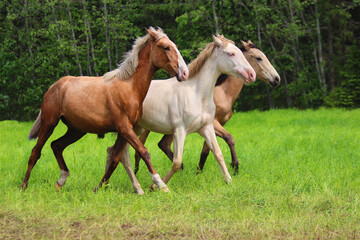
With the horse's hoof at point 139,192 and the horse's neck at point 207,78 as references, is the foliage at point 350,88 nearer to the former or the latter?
the horse's neck at point 207,78

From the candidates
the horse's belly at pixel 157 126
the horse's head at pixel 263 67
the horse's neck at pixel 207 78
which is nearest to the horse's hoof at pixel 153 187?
the horse's belly at pixel 157 126

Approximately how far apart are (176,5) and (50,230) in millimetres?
20917

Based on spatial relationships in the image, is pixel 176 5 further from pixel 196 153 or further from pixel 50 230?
pixel 50 230

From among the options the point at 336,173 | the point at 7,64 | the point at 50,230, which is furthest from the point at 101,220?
the point at 7,64

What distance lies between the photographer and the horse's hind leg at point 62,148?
6273 millimetres

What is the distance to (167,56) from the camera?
5742mm

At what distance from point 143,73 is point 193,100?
0.81 m

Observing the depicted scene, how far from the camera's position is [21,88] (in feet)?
83.1

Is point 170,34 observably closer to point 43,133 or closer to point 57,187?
point 43,133

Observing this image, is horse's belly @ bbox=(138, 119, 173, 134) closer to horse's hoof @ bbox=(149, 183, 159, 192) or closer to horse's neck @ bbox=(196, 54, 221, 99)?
horse's neck @ bbox=(196, 54, 221, 99)

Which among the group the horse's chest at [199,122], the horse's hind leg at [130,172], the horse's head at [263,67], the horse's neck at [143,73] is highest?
the horse's neck at [143,73]

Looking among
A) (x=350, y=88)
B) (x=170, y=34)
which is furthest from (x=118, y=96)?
(x=170, y=34)

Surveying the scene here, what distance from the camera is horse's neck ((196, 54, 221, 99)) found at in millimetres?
6363

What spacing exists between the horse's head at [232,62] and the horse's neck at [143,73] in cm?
104
